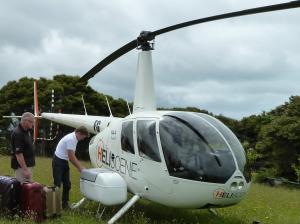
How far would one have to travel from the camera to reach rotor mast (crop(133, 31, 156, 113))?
9.51 meters

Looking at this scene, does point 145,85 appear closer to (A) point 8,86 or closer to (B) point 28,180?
(B) point 28,180

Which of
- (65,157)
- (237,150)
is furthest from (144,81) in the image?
(237,150)

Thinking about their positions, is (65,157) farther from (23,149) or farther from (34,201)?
(34,201)

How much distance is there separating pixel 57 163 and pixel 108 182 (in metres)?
1.90

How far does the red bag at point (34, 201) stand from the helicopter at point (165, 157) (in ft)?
3.09

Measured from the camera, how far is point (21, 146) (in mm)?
8781

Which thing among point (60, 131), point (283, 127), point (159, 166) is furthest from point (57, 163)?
point (60, 131)

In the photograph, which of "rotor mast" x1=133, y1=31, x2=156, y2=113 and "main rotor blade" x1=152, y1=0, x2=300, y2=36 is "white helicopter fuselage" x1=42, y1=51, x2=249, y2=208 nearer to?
"rotor mast" x1=133, y1=31, x2=156, y2=113

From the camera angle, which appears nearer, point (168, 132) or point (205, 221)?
point (168, 132)

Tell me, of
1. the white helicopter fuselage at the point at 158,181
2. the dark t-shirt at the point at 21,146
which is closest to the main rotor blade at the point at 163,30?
the white helicopter fuselage at the point at 158,181

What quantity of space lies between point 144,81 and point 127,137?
1.31 metres

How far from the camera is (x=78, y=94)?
37.2 metres

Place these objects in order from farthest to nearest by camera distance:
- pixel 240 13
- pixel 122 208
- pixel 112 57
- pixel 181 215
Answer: pixel 112 57, pixel 181 215, pixel 122 208, pixel 240 13

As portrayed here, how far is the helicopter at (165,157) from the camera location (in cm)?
751
